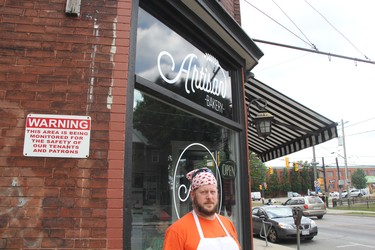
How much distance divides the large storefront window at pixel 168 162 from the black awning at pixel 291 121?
228cm

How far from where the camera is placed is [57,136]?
9.45 ft

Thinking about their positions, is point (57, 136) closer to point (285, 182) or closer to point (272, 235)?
point (272, 235)

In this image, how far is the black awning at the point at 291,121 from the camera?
7.37m

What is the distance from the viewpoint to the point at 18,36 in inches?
120

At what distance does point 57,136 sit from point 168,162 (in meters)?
1.98

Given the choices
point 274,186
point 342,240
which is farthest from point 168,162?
point 274,186

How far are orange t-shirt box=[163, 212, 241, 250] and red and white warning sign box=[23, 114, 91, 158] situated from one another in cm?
121

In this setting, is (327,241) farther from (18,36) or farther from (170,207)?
(18,36)

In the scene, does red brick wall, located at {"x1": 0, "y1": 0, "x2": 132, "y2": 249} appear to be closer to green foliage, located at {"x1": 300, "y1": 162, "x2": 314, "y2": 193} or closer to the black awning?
the black awning

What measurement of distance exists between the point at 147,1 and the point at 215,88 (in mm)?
1844

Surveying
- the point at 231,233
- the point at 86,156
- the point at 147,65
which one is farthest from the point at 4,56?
the point at 231,233

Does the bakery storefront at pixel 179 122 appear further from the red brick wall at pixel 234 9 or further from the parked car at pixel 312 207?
the parked car at pixel 312 207

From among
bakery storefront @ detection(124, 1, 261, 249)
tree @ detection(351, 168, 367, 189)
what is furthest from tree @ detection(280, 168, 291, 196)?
bakery storefront @ detection(124, 1, 261, 249)

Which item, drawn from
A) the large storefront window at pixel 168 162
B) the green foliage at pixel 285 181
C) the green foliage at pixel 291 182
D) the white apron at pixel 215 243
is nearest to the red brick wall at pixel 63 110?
the large storefront window at pixel 168 162
